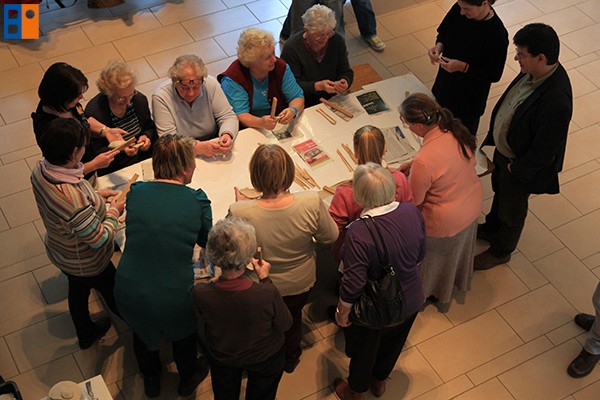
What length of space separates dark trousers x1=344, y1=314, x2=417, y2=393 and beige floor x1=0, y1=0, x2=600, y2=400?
1.00 ft

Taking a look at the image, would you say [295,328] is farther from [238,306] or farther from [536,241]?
[536,241]

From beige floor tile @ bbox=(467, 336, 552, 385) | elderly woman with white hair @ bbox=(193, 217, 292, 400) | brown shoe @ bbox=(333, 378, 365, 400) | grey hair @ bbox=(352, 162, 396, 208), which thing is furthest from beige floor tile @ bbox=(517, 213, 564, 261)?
elderly woman with white hair @ bbox=(193, 217, 292, 400)

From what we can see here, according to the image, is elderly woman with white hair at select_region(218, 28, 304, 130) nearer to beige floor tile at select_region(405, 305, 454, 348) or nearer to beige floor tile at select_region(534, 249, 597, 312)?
beige floor tile at select_region(405, 305, 454, 348)

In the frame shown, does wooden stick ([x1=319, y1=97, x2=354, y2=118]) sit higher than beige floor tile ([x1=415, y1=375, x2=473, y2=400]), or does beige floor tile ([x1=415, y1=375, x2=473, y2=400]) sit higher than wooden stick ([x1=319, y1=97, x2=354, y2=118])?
wooden stick ([x1=319, y1=97, x2=354, y2=118])

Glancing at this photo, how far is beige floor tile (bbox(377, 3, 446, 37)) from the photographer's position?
7.04 m

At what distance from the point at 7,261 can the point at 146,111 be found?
1.50m

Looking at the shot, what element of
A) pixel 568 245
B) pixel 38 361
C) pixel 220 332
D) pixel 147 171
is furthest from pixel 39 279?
pixel 568 245

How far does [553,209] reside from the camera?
5.40m

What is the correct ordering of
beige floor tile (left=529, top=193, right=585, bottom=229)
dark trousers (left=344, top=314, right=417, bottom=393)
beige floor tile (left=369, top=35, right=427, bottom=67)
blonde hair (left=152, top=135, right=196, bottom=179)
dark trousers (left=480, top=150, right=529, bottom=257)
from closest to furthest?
blonde hair (left=152, top=135, right=196, bottom=179) → dark trousers (left=344, top=314, right=417, bottom=393) → dark trousers (left=480, top=150, right=529, bottom=257) → beige floor tile (left=529, top=193, right=585, bottom=229) → beige floor tile (left=369, top=35, right=427, bottom=67)

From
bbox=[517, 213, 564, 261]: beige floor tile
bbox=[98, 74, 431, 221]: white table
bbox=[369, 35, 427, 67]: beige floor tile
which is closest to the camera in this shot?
bbox=[98, 74, 431, 221]: white table

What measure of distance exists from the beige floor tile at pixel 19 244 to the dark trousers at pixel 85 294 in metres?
0.86

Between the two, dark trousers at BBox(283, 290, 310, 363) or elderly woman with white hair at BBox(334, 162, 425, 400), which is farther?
dark trousers at BBox(283, 290, 310, 363)

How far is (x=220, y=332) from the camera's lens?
10.7 ft

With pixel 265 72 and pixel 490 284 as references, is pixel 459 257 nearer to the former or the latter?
pixel 490 284
